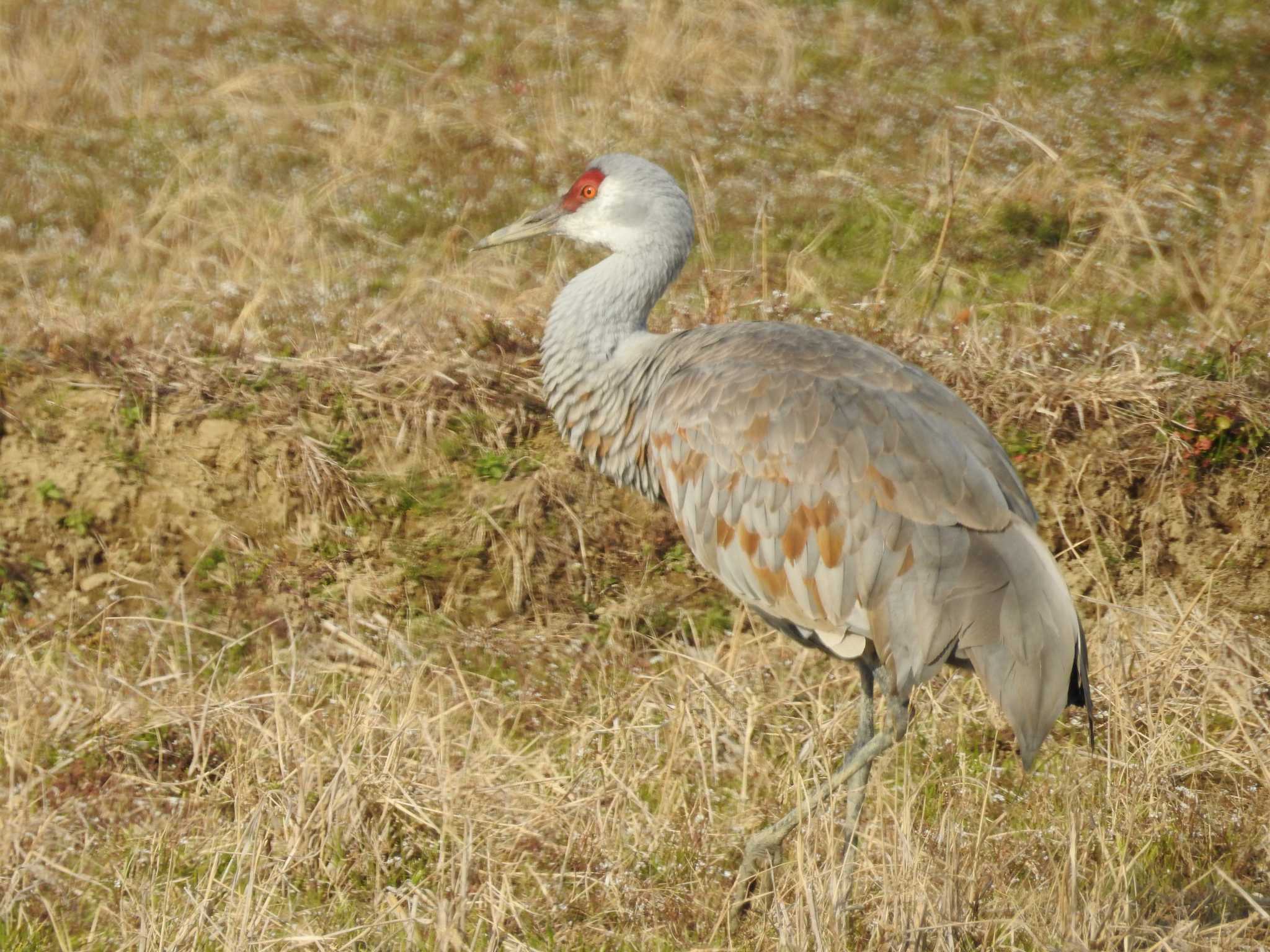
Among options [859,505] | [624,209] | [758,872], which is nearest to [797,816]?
[758,872]

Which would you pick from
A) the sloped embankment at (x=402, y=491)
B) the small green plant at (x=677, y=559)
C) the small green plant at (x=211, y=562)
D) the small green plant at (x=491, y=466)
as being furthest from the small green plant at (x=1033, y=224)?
the small green plant at (x=211, y=562)

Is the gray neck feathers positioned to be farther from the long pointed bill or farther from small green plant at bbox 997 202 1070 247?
small green plant at bbox 997 202 1070 247

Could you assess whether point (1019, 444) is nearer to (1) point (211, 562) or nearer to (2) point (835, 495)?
(2) point (835, 495)

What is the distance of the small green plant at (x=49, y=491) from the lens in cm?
485

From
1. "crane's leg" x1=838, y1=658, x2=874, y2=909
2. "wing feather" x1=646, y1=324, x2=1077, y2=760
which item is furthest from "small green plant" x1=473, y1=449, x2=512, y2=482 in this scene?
"crane's leg" x1=838, y1=658, x2=874, y2=909

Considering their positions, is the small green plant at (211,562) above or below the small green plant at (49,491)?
below

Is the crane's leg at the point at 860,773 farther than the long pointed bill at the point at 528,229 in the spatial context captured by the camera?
No

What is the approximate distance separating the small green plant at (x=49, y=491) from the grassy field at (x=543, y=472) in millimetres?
51

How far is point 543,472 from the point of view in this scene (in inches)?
198

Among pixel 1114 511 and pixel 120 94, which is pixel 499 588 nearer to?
pixel 1114 511

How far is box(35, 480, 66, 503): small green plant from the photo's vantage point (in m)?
4.85

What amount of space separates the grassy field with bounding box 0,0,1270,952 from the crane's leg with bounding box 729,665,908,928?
64 millimetres

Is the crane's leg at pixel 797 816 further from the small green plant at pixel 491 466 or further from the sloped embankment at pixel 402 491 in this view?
the small green plant at pixel 491 466

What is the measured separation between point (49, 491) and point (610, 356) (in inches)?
80.8
